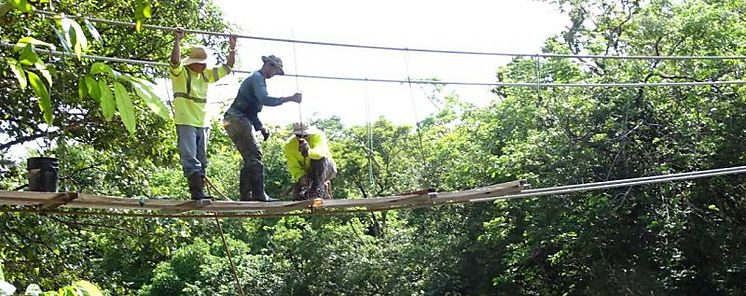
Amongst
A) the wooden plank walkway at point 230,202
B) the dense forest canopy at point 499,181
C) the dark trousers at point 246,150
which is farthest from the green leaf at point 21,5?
the dense forest canopy at point 499,181

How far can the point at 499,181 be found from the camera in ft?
56.5

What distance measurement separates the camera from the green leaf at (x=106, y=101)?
185 cm

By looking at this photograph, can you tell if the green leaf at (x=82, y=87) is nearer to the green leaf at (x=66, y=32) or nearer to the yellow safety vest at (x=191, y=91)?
the green leaf at (x=66, y=32)

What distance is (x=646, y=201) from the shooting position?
14781mm

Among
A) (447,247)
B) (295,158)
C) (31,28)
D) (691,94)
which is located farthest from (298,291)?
(295,158)

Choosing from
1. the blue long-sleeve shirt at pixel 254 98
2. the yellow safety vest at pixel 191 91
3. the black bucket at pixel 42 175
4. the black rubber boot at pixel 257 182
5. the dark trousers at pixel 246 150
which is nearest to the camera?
the black bucket at pixel 42 175

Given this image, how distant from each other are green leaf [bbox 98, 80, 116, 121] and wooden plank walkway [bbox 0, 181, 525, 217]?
3.11 m

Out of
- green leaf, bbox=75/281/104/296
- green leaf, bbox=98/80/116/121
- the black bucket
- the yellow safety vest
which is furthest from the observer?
→ the yellow safety vest

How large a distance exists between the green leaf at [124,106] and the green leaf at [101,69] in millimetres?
33

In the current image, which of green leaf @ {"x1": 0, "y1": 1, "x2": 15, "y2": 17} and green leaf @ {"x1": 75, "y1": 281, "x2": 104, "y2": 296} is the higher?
green leaf @ {"x1": 0, "y1": 1, "x2": 15, "y2": 17}

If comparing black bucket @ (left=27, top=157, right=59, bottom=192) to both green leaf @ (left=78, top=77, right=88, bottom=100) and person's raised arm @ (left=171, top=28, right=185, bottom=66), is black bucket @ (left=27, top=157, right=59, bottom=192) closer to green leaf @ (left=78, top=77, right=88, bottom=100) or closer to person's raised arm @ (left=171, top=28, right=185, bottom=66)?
person's raised arm @ (left=171, top=28, right=185, bottom=66)

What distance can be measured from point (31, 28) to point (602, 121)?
29.1 ft

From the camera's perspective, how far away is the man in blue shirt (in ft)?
20.4

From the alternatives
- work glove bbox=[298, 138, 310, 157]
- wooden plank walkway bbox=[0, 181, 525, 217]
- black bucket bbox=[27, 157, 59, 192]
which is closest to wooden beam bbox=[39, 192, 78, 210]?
wooden plank walkway bbox=[0, 181, 525, 217]
